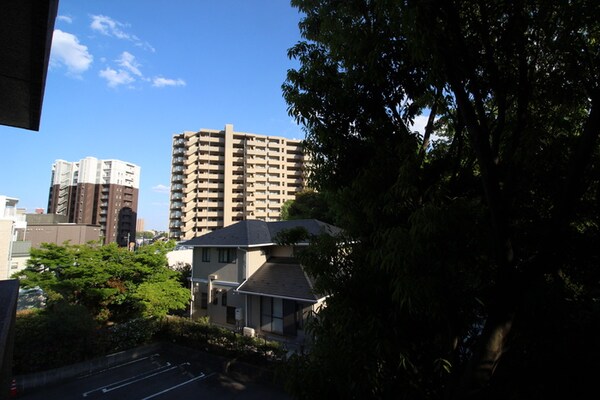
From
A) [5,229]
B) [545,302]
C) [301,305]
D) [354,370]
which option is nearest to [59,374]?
[301,305]

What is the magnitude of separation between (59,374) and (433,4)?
47.3ft

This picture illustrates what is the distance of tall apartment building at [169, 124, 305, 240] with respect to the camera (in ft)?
186

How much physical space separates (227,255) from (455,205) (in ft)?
54.1

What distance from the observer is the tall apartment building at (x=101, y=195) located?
64562 mm

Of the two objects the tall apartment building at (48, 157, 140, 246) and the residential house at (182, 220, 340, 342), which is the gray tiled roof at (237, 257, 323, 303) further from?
the tall apartment building at (48, 157, 140, 246)

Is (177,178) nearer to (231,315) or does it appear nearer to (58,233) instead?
(58,233)

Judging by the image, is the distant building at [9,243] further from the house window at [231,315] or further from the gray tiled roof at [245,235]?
the house window at [231,315]

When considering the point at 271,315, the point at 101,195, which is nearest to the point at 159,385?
the point at 271,315

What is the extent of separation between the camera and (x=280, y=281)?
52.0ft

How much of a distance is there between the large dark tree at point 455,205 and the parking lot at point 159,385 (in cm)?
797

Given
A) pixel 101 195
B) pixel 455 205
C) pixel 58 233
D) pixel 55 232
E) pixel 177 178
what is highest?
pixel 177 178

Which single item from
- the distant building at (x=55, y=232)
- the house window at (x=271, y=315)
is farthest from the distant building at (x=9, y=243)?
the house window at (x=271, y=315)

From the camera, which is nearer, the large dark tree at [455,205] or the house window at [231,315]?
the large dark tree at [455,205]

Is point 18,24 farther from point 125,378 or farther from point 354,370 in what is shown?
point 125,378
